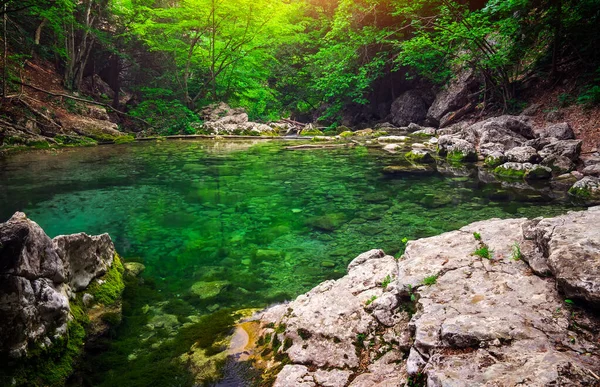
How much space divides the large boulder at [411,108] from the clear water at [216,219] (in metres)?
15.0

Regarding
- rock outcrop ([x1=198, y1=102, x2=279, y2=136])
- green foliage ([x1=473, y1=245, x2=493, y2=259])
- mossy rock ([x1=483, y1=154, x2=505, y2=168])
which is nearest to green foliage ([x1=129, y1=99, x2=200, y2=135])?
rock outcrop ([x1=198, y1=102, x2=279, y2=136])

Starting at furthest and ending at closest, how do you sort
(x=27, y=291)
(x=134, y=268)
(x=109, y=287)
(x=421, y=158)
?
(x=421, y=158) → (x=134, y=268) → (x=109, y=287) → (x=27, y=291)

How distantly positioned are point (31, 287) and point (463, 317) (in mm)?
3607

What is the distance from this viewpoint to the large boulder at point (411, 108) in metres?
25.8

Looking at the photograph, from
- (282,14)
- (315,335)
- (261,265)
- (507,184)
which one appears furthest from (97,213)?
(282,14)

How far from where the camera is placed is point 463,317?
225cm

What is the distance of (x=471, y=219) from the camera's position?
662 centimetres

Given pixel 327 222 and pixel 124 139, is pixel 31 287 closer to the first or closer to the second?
pixel 327 222

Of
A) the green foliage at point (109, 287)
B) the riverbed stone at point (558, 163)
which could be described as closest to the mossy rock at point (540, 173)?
Answer: the riverbed stone at point (558, 163)

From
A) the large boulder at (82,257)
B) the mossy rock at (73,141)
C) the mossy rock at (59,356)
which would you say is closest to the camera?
the mossy rock at (59,356)

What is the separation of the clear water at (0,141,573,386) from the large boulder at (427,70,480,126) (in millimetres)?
12007

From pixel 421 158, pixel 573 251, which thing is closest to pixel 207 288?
pixel 573 251

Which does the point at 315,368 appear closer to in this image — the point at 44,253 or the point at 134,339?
the point at 134,339

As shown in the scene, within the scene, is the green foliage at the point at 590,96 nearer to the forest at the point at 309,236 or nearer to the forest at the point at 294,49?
the forest at the point at 294,49
